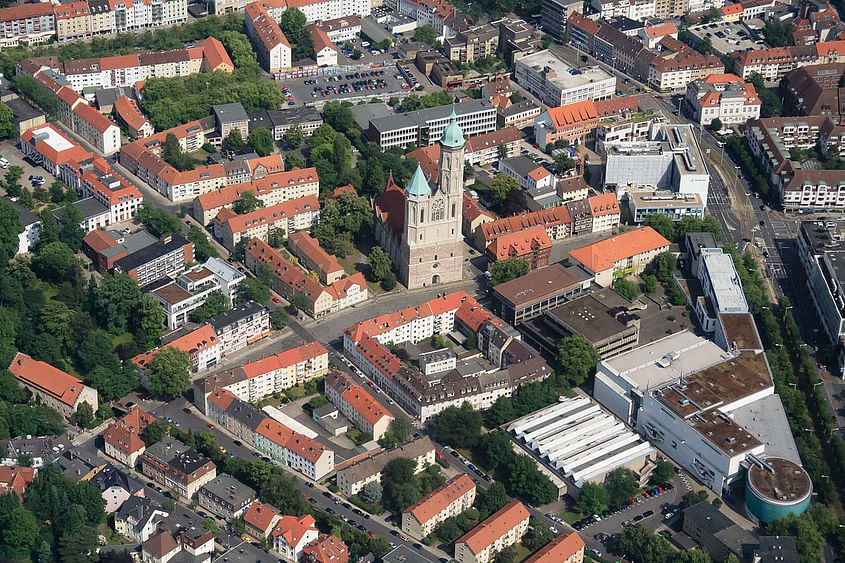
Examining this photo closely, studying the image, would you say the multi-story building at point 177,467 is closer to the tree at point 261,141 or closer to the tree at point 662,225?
the tree at point 261,141

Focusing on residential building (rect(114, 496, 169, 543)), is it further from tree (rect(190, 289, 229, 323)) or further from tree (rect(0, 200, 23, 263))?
tree (rect(0, 200, 23, 263))

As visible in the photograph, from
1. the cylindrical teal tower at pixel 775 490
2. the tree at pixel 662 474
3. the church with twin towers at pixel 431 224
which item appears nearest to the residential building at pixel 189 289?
the church with twin towers at pixel 431 224

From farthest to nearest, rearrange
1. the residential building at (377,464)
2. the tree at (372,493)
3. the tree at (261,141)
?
the tree at (261,141) → the residential building at (377,464) → the tree at (372,493)

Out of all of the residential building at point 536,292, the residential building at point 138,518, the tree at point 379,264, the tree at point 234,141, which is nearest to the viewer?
the residential building at point 138,518

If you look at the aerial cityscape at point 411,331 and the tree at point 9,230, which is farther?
the tree at point 9,230

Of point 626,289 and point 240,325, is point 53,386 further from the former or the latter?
point 626,289

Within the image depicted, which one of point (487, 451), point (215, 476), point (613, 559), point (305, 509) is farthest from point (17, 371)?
point (613, 559)

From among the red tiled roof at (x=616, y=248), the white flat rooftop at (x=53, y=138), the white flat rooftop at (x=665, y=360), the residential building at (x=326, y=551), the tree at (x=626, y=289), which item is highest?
the white flat rooftop at (x=53, y=138)

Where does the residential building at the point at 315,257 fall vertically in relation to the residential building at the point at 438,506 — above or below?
above
